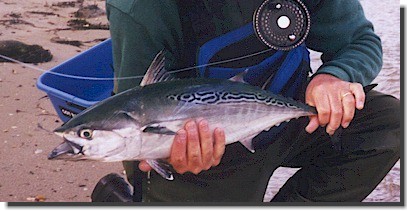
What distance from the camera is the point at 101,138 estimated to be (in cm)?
90

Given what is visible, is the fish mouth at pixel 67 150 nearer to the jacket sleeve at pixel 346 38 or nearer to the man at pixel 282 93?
the man at pixel 282 93

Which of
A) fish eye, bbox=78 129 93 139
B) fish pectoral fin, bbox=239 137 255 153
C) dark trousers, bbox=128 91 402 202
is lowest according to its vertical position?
dark trousers, bbox=128 91 402 202

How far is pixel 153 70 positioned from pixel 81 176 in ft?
1.06

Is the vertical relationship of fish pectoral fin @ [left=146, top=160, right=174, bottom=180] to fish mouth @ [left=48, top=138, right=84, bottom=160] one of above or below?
below

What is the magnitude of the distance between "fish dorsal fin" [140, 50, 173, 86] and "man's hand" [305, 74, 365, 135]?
A: 0.23 m

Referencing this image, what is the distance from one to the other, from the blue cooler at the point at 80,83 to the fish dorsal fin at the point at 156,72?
0.50ft

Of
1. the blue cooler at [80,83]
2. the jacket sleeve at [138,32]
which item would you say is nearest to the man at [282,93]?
the jacket sleeve at [138,32]

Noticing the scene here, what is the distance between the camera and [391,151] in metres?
1.10

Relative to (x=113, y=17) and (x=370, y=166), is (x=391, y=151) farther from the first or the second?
(x=113, y=17)

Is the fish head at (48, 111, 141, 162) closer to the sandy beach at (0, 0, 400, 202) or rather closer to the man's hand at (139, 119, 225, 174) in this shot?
the man's hand at (139, 119, 225, 174)

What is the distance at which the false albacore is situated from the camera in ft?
2.96

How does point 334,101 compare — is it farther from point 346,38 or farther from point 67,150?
point 67,150

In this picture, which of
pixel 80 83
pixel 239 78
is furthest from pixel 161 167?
pixel 80 83

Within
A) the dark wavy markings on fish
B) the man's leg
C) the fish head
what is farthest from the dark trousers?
the fish head
